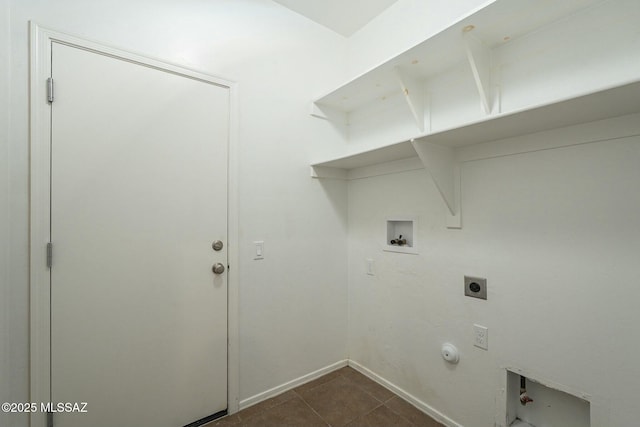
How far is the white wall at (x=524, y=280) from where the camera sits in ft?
3.38

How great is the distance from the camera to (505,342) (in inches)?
52.0

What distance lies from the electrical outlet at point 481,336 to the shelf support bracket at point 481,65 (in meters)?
1.11

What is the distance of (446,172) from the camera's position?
4.80ft

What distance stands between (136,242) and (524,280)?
1.94 m

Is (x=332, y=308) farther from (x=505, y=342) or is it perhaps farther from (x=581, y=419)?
(x=581, y=419)

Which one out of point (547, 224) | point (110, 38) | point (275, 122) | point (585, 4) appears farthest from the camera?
point (275, 122)

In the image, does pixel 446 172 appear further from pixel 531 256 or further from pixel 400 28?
pixel 400 28

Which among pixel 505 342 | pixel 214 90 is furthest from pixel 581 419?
pixel 214 90

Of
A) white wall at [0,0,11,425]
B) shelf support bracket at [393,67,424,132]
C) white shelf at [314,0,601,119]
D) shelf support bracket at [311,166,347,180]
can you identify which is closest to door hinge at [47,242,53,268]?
white wall at [0,0,11,425]

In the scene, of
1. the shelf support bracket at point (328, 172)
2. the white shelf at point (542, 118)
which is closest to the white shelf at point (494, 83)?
the white shelf at point (542, 118)

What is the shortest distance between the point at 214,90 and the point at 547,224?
1892mm

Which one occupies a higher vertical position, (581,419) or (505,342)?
(505,342)

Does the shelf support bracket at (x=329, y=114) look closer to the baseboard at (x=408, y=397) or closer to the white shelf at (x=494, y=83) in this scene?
the white shelf at (x=494, y=83)

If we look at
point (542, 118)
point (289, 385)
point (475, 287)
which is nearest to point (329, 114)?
point (542, 118)
